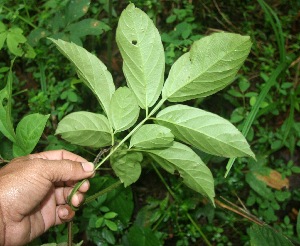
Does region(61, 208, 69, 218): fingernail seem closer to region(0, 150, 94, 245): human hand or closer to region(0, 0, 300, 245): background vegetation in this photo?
region(0, 150, 94, 245): human hand

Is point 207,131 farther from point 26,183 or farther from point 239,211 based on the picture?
point 239,211

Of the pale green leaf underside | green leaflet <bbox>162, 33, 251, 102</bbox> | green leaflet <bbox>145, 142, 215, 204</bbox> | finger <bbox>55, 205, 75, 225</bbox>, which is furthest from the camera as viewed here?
finger <bbox>55, 205, 75, 225</bbox>

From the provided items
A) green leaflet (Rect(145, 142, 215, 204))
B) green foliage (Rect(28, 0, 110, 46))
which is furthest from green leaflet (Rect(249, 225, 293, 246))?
green foliage (Rect(28, 0, 110, 46))

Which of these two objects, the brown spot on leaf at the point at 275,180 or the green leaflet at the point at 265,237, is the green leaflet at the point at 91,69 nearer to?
the green leaflet at the point at 265,237

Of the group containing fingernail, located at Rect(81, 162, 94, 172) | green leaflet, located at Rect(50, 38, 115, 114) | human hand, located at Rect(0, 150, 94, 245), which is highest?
green leaflet, located at Rect(50, 38, 115, 114)

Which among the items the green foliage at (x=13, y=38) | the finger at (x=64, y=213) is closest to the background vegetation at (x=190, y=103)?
the green foliage at (x=13, y=38)

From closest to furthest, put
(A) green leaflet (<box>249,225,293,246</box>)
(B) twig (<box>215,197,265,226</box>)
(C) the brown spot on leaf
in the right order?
(A) green leaflet (<box>249,225,293,246</box>)
(B) twig (<box>215,197,265,226</box>)
(C) the brown spot on leaf

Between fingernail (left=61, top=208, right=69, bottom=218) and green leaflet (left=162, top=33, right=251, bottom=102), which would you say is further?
fingernail (left=61, top=208, right=69, bottom=218)
